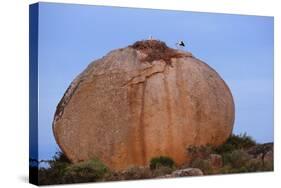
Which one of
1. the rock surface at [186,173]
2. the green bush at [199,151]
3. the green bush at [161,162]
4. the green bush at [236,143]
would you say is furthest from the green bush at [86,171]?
the green bush at [236,143]

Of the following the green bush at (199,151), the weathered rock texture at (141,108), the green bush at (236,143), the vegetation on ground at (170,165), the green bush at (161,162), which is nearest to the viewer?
the vegetation on ground at (170,165)

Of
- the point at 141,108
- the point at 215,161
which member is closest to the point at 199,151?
the point at 215,161

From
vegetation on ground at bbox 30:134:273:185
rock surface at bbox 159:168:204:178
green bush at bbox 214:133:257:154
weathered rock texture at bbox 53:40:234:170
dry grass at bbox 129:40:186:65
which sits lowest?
rock surface at bbox 159:168:204:178

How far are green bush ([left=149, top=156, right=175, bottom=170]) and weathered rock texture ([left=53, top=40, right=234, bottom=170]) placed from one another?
88mm

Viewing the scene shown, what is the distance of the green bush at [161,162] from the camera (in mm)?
13641

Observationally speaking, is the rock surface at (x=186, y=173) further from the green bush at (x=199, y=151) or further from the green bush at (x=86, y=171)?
the green bush at (x=86, y=171)

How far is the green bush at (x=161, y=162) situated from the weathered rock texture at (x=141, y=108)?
0.09 m

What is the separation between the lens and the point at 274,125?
49.9 ft

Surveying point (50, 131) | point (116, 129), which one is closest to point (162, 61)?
point (116, 129)

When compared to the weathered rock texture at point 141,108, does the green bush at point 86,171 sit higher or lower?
lower

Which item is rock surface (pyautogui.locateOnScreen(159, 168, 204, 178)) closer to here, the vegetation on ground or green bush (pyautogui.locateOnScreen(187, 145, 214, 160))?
the vegetation on ground

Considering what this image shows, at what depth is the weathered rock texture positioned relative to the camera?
1312 cm

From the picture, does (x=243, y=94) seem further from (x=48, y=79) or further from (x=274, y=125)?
(x=48, y=79)

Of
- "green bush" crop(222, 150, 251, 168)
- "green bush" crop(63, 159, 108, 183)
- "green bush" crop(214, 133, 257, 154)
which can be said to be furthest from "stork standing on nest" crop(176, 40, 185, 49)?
"green bush" crop(63, 159, 108, 183)
